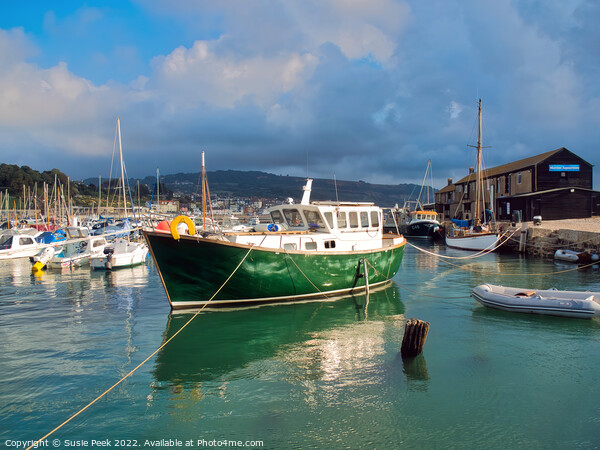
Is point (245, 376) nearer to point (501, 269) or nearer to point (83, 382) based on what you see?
point (83, 382)

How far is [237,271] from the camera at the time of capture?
541 inches

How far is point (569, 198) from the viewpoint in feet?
147

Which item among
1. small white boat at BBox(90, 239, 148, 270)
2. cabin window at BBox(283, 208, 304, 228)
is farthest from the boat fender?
small white boat at BBox(90, 239, 148, 270)

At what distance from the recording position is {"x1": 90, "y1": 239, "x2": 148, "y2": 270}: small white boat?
28.0 metres

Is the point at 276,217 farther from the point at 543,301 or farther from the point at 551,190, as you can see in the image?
the point at 551,190

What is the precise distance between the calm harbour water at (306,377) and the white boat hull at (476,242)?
2294 cm

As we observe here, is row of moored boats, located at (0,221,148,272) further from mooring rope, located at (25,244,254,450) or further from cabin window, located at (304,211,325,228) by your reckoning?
mooring rope, located at (25,244,254,450)

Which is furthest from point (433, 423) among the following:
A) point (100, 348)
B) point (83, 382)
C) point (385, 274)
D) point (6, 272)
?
point (6, 272)

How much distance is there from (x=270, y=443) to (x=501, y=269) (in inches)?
914

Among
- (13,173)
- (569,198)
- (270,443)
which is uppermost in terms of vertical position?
(13,173)

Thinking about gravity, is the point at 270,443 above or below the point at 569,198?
below

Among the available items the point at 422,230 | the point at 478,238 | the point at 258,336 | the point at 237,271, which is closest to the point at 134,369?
the point at 258,336

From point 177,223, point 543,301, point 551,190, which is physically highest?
point 551,190

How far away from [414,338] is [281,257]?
578 centimetres
